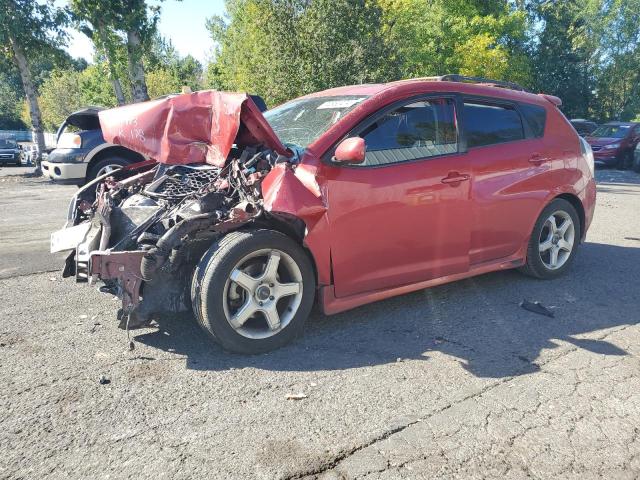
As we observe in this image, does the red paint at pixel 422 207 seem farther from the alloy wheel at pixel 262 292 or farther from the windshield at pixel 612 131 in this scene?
the windshield at pixel 612 131

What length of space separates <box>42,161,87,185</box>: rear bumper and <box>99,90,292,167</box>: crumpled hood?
5.06 m

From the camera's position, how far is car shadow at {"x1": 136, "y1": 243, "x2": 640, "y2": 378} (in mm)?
3367

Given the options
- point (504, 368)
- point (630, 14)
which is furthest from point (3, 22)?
point (630, 14)

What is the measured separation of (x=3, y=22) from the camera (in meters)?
15.9

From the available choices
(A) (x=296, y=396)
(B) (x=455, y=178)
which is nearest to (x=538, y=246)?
(B) (x=455, y=178)

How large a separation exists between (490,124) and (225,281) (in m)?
2.74

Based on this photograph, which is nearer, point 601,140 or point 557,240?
point 557,240

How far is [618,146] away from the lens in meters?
19.6

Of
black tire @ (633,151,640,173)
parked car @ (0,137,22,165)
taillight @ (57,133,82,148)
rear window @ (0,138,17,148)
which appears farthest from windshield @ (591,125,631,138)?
rear window @ (0,138,17,148)

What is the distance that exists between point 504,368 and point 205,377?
1.86 metres

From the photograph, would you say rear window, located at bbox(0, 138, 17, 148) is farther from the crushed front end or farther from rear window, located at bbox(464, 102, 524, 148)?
rear window, located at bbox(464, 102, 524, 148)

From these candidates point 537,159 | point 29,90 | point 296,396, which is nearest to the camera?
point 296,396

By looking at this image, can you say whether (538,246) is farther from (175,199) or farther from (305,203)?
(175,199)

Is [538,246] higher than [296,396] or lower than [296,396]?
higher
